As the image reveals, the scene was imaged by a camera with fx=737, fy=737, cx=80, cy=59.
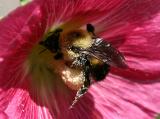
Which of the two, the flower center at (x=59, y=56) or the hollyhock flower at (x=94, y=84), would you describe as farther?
the flower center at (x=59, y=56)

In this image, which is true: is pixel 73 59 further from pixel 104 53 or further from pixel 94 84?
pixel 94 84

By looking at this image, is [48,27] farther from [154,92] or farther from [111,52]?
[154,92]

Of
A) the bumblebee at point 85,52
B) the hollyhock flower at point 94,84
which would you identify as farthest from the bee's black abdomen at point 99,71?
the hollyhock flower at point 94,84

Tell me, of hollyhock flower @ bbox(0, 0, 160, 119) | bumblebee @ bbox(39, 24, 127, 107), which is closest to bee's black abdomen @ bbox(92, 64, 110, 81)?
bumblebee @ bbox(39, 24, 127, 107)

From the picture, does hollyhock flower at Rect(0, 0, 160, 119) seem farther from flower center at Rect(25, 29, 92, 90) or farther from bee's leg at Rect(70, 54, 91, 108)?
bee's leg at Rect(70, 54, 91, 108)

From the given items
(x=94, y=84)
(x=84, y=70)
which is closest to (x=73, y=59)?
(x=84, y=70)

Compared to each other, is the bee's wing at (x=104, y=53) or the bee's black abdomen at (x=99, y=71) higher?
the bee's wing at (x=104, y=53)

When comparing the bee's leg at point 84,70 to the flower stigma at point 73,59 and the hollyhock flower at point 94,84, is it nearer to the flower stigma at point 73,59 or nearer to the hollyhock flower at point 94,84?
the flower stigma at point 73,59
